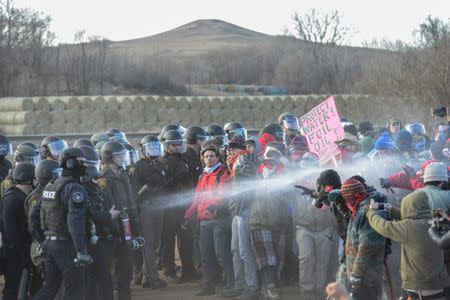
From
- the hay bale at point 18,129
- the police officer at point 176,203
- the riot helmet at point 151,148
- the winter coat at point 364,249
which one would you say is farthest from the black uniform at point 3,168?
the hay bale at point 18,129

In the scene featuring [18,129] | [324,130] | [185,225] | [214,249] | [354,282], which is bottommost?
[18,129]

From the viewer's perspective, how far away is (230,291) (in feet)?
40.5

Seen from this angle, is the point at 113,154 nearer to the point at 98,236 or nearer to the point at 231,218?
the point at 98,236

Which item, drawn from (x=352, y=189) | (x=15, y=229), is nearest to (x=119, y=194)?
(x=15, y=229)

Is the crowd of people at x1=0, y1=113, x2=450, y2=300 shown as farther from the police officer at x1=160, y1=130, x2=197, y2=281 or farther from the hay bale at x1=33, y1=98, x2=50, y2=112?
the hay bale at x1=33, y1=98, x2=50, y2=112

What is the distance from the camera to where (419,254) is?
28.1ft

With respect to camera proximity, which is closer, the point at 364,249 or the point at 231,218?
the point at 364,249

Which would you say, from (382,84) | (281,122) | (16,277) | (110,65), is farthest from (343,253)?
(110,65)

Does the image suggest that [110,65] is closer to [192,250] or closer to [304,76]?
[304,76]

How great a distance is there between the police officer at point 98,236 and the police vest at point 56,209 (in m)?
0.42

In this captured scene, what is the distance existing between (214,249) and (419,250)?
4.47 meters

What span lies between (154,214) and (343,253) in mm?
4996

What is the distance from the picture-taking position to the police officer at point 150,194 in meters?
13.4

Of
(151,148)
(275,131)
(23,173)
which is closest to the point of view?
(23,173)
